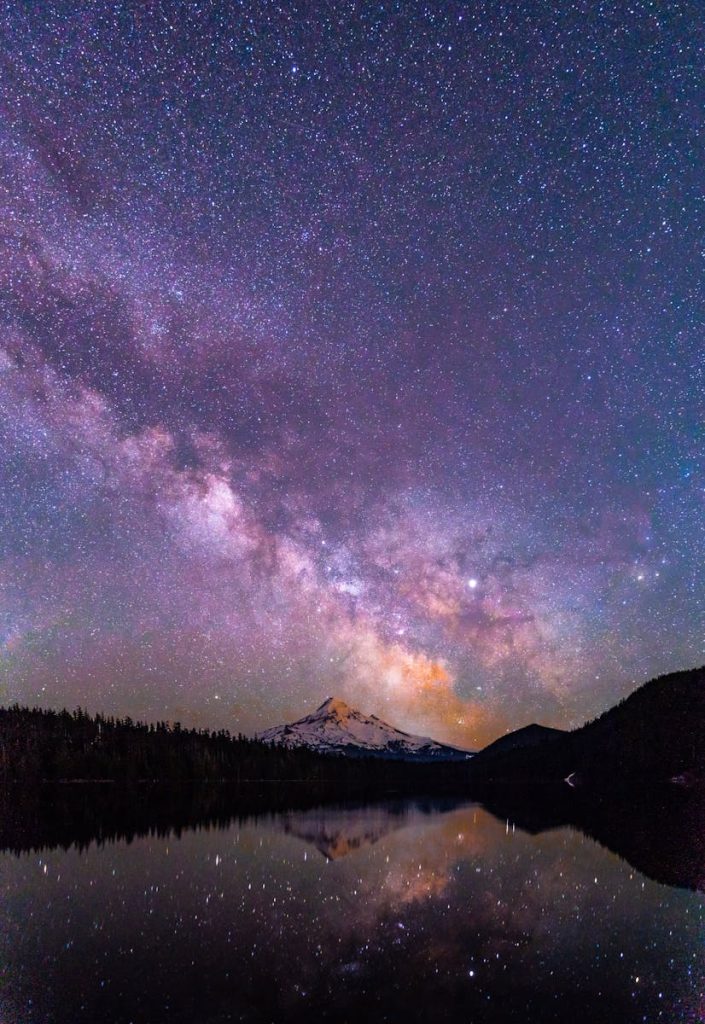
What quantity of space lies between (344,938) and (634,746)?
167m

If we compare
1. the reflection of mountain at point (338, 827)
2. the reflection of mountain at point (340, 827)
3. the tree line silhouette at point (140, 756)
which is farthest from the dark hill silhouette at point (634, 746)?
the reflection of mountain at point (338, 827)

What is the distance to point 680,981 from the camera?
10.0 meters

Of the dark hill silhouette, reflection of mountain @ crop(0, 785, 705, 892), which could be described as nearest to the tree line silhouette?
the dark hill silhouette

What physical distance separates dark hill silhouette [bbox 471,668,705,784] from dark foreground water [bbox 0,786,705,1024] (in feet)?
413

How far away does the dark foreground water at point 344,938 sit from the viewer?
8906mm

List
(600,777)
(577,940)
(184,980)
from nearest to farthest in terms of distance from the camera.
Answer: (184,980), (577,940), (600,777)

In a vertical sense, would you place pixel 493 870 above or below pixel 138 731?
below

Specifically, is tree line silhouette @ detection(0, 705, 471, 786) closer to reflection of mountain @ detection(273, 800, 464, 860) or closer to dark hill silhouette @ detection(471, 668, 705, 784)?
dark hill silhouette @ detection(471, 668, 705, 784)

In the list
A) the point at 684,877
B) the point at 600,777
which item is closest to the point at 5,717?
the point at 600,777

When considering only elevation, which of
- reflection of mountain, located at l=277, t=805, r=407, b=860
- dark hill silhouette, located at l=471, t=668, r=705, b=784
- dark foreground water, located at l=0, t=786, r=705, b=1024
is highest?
dark hill silhouette, located at l=471, t=668, r=705, b=784

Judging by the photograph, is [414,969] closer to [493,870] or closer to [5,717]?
[493,870]

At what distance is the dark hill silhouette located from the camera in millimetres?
143750

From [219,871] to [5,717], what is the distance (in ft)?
385

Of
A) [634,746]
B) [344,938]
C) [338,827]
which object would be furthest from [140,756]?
[634,746]
